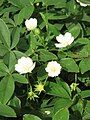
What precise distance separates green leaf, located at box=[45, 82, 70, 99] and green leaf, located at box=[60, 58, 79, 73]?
0.09 m

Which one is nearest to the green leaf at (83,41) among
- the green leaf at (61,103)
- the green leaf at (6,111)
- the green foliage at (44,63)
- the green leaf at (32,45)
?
the green foliage at (44,63)

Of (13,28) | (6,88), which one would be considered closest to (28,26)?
(13,28)

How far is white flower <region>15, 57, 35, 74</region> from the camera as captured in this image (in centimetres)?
183

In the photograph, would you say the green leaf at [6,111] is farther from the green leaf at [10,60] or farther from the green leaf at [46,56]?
the green leaf at [46,56]

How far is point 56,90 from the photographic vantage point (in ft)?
6.05

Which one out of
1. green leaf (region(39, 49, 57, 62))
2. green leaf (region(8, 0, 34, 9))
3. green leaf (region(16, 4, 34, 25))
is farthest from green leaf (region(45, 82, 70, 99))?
green leaf (region(8, 0, 34, 9))

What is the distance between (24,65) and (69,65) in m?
0.22

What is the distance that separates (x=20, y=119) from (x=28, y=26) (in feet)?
1.56

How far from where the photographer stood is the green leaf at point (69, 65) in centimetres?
189

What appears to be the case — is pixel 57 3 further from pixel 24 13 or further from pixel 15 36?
pixel 15 36

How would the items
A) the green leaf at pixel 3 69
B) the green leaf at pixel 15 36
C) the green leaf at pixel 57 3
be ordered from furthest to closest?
1. the green leaf at pixel 57 3
2. the green leaf at pixel 15 36
3. the green leaf at pixel 3 69

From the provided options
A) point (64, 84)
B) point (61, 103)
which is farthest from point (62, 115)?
point (64, 84)

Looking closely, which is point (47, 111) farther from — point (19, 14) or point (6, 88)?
point (19, 14)

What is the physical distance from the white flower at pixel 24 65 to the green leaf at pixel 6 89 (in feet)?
0.21
